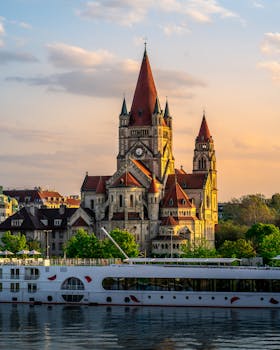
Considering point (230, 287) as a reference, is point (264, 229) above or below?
above

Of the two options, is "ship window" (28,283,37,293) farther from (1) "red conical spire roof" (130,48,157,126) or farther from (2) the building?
(1) "red conical spire roof" (130,48,157,126)

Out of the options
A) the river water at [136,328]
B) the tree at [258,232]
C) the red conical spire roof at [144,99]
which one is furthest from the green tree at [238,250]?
the river water at [136,328]

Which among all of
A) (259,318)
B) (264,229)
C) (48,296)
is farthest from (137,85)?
(259,318)

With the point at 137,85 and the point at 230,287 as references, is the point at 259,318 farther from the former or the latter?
the point at 137,85

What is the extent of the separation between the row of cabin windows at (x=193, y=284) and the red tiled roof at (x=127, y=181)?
74966mm

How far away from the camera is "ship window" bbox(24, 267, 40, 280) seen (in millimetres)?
92688

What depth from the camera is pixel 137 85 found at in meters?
179

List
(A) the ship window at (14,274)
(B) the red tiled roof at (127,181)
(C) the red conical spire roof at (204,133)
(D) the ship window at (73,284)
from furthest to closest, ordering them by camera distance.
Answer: (C) the red conical spire roof at (204,133)
(B) the red tiled roof at (127,181)
(A) the ship window at (14,274)
(D) the ship window at (73,284)

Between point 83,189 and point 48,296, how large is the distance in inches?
3402

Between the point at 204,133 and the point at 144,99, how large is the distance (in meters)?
18.4

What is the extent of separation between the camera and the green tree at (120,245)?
13275cm

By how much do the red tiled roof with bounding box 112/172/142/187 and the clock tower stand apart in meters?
6.99

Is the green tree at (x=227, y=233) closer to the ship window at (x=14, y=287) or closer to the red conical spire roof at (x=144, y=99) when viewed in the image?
the red conical spire roof at (x=144, y=99)

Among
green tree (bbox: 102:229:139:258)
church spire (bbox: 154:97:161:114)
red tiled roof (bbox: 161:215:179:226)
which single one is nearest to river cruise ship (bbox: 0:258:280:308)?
green tree (bbox: 102:229:139:258)
